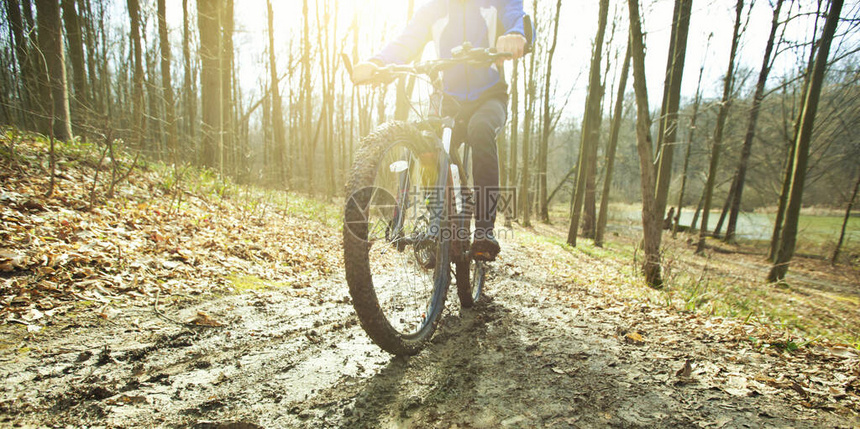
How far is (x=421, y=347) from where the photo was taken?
1.97 meters

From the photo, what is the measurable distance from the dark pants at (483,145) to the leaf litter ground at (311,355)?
83 cm

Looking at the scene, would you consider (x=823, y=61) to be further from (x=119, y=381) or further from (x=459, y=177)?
(x=119, y=381)

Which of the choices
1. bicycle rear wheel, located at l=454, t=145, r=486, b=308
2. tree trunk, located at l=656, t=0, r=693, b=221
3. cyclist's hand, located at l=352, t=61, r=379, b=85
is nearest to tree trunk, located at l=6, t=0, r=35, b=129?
cyclist's hand, located at l=352, t=61, r=379, b=85

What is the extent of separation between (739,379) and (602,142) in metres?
31.3

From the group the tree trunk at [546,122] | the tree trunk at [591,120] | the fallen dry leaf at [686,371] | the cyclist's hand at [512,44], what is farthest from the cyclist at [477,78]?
the tree trunk at [546,122]

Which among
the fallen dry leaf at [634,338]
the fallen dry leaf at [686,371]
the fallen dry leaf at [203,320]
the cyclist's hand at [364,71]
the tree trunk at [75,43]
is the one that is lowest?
the fallen dry leaf at [634,338]

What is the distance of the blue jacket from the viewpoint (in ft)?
9.05

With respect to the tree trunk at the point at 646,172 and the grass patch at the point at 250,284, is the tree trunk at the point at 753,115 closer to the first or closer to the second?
the tree trunk at the point at 646,172

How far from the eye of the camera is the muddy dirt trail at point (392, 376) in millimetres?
1408

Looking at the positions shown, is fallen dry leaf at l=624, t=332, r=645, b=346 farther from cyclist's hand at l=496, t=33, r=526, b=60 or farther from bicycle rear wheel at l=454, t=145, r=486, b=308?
cyclist's hand at l=496, t=33, r=526, b=60

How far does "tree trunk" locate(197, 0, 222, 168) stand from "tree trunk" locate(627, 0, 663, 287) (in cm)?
976

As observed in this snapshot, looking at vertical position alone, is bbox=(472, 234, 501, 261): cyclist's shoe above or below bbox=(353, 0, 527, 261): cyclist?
below

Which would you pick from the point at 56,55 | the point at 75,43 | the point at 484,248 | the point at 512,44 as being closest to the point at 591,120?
the point at 484,248

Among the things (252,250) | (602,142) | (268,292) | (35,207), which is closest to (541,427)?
(268,292)
